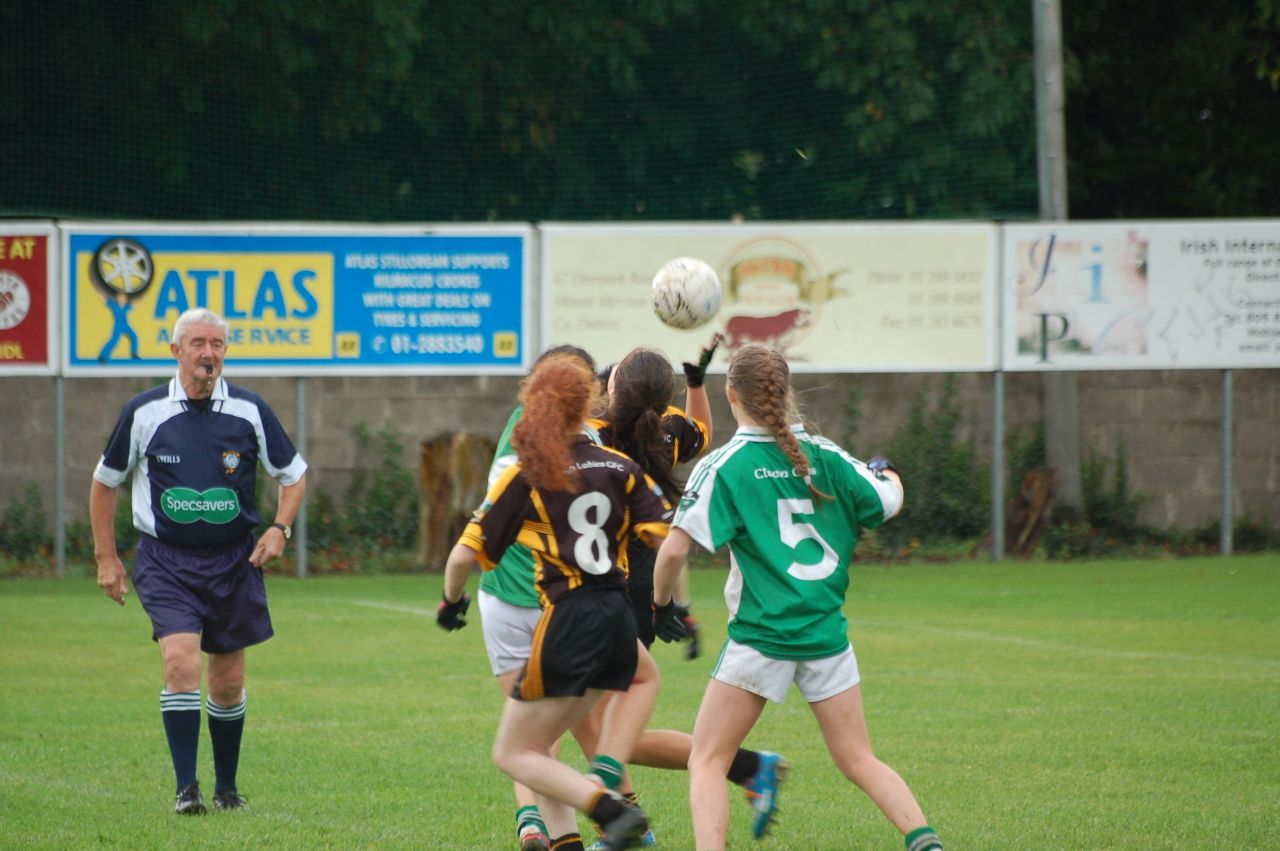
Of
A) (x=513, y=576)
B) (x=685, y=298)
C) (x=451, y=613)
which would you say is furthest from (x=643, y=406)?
(x=685, y=298)

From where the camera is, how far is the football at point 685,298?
306 inches

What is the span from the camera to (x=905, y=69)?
18312 mm

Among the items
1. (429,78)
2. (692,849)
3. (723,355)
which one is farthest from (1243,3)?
(692,849)

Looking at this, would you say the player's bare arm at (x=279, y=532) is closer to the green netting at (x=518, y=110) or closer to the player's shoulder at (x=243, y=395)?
the player's shoulder at (x=243, y=395)

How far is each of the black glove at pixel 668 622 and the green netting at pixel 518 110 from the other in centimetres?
1313

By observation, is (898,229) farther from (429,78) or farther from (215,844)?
(215,844)

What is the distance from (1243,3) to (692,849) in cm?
1650

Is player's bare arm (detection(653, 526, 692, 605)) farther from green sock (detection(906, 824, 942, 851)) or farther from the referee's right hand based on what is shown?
the referee's right hand

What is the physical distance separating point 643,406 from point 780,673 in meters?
1.35

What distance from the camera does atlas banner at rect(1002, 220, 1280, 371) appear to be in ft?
54.1

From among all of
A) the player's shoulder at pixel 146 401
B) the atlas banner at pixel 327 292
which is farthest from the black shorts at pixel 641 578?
the atlas banner at pixel 327 292

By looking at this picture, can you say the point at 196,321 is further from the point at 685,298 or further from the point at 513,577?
the point at 685,298

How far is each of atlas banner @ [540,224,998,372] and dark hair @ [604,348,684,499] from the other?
10281 mm

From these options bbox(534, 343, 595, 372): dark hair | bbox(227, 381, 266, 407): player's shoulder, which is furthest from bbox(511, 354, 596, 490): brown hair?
bbox(227, 381, 266, 407): player's shoulder
